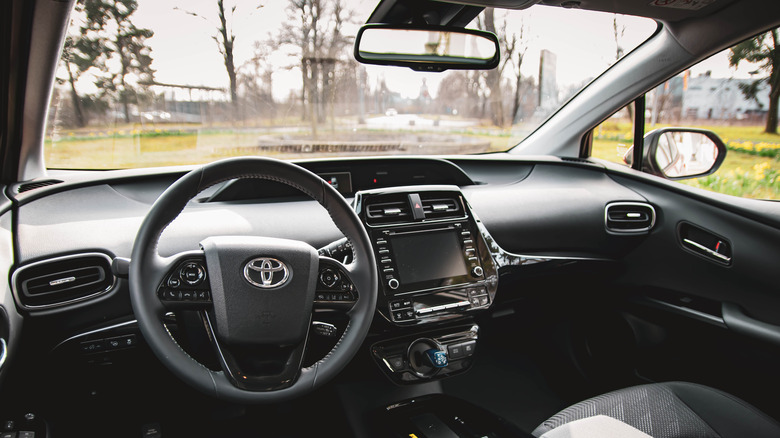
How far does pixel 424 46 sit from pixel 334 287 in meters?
1.24

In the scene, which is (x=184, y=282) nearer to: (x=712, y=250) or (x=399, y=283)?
(x=399, y=283)

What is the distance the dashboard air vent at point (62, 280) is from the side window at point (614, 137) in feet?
8.81

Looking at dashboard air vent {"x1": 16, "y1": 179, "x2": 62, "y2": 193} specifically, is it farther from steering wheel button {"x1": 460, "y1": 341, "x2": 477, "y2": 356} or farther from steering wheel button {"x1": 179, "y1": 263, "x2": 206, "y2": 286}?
steering wheel button {"x1": 460, "y1": 341, "x2": 477, "y2": 356}

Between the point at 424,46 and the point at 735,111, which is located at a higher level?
the point at 424,46

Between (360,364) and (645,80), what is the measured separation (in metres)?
2.05

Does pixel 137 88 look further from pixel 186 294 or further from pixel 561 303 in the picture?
pixel 561 303

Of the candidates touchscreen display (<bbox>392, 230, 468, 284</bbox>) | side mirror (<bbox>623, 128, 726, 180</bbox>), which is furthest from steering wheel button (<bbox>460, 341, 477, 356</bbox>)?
side mirror (<bbox>623, 128, 726, 180</bbox>)

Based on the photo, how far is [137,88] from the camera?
2254 mm

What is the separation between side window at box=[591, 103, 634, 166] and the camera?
3021 millimetres

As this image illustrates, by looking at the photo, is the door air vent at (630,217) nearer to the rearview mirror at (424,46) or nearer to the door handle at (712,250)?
the door handle at (712,250)

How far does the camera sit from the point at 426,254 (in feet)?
7.30

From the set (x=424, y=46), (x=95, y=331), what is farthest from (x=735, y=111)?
(x=95, y=331)

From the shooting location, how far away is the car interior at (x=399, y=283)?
1564mm

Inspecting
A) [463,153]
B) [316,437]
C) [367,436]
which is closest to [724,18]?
[463,153]
